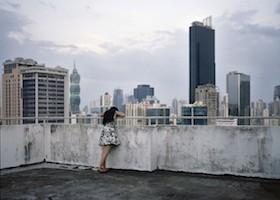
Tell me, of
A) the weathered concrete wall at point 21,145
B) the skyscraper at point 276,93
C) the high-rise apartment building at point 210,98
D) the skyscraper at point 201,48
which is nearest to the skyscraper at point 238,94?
the high-rise apartment building at point 210,98

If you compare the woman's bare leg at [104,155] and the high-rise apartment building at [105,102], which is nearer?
the woman's bare leg at [104,155]

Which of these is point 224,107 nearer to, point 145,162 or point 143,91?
point 145,162

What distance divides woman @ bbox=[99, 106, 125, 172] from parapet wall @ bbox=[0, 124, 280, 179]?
234 mm

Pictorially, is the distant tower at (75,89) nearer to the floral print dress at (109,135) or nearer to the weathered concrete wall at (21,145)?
the weathered concrete wall at (21,145)

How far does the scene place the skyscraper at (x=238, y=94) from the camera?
6375 millimetres

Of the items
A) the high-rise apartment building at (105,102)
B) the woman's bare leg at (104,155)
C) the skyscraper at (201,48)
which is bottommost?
the woman's bare leg at (104,155)

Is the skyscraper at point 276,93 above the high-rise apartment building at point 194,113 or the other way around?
above

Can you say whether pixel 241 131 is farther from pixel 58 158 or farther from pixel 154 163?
pixel 58 158

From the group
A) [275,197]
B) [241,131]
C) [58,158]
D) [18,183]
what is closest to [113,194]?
[18,183]

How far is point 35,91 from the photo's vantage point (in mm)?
10266

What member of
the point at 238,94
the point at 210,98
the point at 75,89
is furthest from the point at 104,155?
the point at 75,89

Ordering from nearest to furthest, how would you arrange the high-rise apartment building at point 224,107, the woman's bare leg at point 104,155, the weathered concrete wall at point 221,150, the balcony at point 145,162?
the balcony at point 145,162, the weathered concrete wall at point 221,150, the high-rise apartment building at point 224,107, the woman's bare leg at point 104,155

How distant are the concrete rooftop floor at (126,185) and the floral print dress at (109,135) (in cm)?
61

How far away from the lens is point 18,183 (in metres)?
5.59
